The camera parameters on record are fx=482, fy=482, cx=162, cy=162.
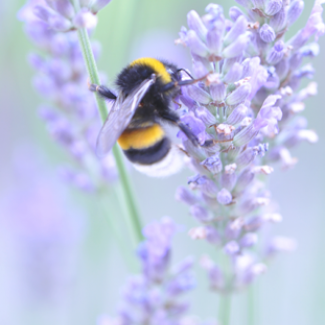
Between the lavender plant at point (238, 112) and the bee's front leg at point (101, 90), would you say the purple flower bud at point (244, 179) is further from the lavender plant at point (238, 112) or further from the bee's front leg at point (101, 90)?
the bee's front leg at point (101, 90)

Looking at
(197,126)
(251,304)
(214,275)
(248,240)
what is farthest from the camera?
(251,304)

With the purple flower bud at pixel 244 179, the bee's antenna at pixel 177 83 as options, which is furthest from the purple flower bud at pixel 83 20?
the purple flower bud at pixel 244 179

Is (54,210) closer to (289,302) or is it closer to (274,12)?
(289,302)

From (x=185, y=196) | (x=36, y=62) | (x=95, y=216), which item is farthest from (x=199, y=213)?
(x=95, y=216)

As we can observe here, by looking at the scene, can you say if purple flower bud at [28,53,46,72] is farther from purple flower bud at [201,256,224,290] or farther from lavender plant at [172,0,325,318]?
purple flower bud at [201,256,224,290]

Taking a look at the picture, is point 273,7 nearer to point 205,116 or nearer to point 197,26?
point 197,26

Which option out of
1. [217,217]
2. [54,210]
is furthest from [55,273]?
[217,217]
